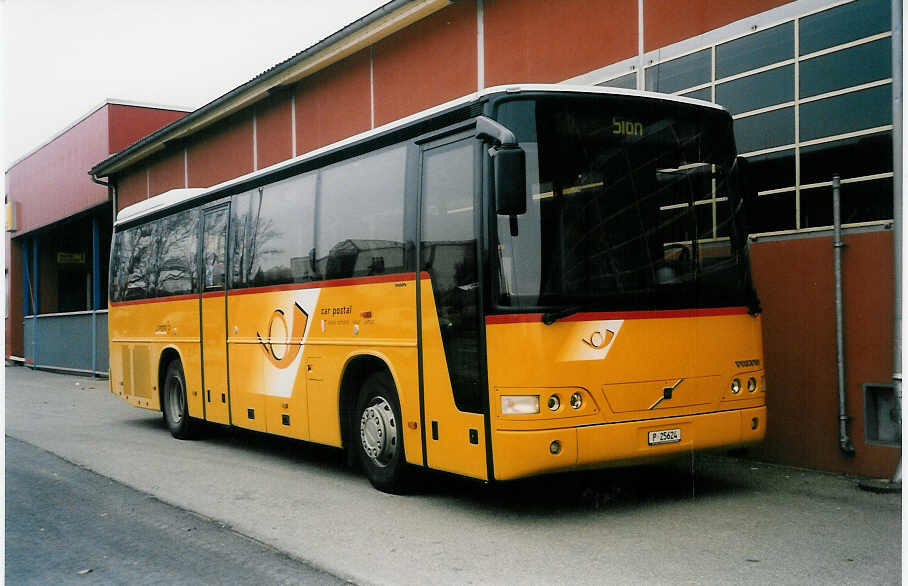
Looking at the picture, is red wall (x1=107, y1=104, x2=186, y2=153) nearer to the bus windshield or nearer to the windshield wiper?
the bus windshield

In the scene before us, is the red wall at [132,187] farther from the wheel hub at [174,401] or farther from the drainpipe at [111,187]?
the wheel hub at [174,401]

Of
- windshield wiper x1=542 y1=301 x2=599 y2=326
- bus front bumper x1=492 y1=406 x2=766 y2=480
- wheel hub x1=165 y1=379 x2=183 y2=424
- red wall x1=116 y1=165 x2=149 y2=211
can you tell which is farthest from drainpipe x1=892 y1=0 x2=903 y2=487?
red wall x1=116 y1=165 x2=149 y2=211

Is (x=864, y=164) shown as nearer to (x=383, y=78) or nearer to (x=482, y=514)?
(x=482, y=514)

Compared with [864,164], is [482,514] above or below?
below

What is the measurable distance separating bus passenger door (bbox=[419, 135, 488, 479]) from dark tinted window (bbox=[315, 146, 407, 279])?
0.45 m

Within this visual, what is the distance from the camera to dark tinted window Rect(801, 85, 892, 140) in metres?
8.34

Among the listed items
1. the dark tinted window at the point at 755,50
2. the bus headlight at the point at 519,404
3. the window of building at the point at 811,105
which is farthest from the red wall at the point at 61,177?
the bus headlight at the point at 519,404

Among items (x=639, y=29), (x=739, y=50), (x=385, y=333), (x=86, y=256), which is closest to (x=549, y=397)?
(x=385, y=333)

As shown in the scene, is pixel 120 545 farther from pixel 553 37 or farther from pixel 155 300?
pixel 553 37

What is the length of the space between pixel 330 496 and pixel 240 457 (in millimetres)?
3037

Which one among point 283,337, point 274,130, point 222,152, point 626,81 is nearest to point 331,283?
point 283,337

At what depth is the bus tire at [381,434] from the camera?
825cm

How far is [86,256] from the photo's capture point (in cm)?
3684

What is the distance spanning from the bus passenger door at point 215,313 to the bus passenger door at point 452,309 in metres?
4.55
